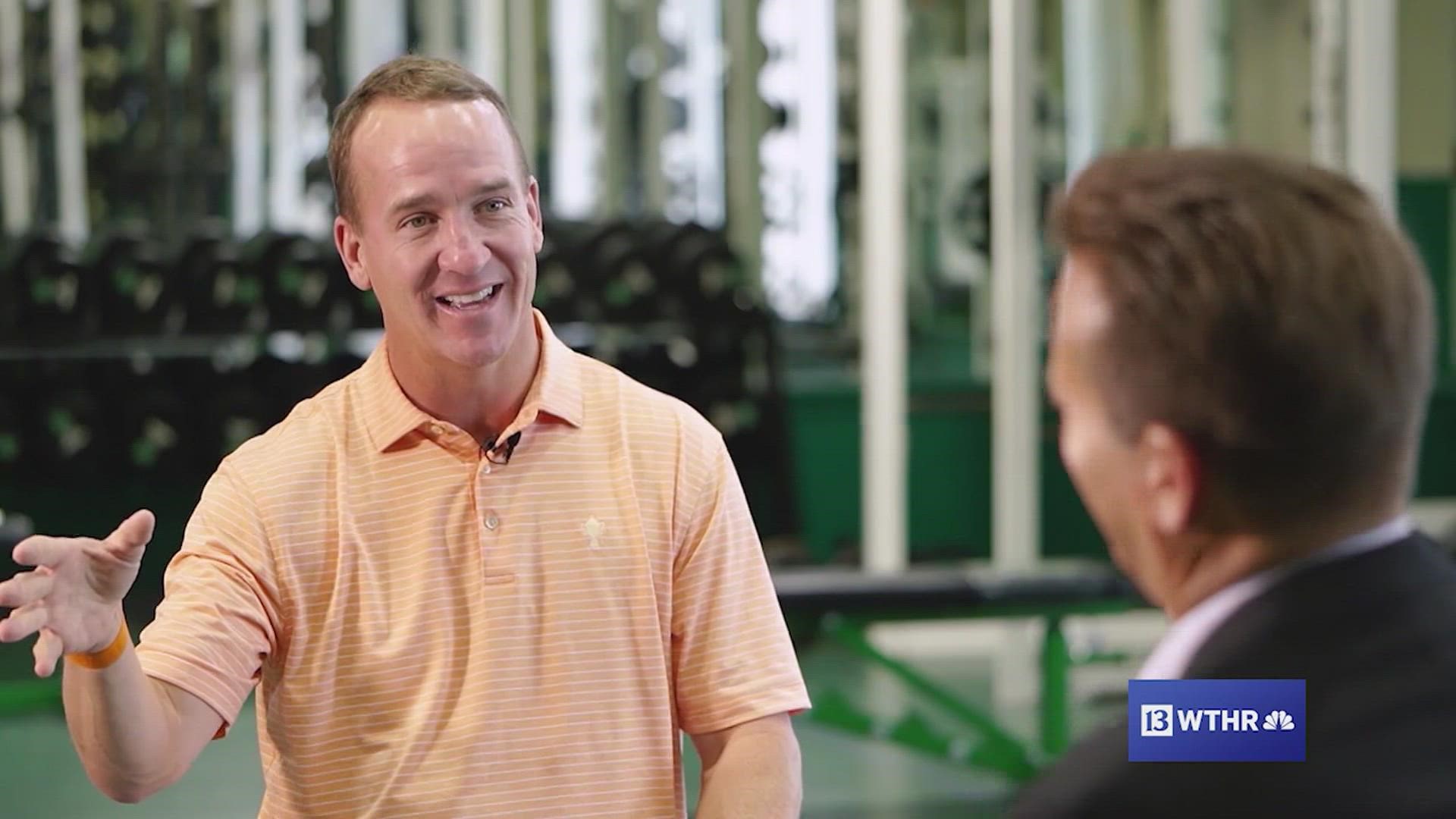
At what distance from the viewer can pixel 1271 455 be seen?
2.51 ft

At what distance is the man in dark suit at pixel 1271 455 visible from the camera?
737 millimetres

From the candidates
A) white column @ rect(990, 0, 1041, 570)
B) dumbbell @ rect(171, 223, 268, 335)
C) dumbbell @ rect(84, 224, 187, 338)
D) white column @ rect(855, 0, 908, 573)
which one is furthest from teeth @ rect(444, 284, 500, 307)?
dumbbell @ rect(84, 224, 187, 338)

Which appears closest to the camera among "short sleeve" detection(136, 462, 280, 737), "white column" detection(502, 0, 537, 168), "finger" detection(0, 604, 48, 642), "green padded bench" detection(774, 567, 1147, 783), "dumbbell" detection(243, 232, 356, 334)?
"finger" detection(0, 604, 48, 642)

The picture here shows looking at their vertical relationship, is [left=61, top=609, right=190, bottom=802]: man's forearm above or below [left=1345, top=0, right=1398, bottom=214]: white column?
below

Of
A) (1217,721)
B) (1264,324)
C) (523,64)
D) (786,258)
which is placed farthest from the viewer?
(523,64)

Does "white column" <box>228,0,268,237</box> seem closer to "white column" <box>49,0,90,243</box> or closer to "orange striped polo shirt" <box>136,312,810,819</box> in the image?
"white column" <box>49,0,90,243</box>

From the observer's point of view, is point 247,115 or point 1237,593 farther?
point 247,115

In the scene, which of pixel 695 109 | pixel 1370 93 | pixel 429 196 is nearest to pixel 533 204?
pixel 429 196

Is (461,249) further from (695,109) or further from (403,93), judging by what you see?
(695,109)

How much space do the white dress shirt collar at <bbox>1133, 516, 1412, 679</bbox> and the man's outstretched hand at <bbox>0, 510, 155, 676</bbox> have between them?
0.76 metres

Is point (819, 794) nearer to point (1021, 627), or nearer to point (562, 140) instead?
point (1021, 627)

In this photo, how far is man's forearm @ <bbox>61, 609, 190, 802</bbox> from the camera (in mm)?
1335

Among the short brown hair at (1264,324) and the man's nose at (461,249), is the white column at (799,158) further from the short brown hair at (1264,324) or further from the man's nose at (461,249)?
the short brown hair at (1264,324)

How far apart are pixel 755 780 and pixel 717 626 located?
0.14 meters
